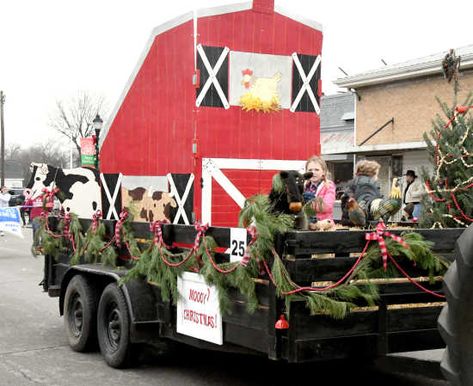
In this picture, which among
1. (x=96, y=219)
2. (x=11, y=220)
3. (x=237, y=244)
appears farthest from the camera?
(x=11, y=220)

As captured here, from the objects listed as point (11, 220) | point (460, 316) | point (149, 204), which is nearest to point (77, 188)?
point (149, 204)

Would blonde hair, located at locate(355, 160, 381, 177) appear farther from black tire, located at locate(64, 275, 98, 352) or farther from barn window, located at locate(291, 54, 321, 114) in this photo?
black tire, located at locate(64, 275, 98, 352)

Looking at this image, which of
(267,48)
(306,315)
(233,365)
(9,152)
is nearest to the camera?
(306,315)

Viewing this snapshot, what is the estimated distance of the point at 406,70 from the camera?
74.4 feet

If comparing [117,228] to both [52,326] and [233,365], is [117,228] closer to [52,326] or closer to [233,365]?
[233,365]

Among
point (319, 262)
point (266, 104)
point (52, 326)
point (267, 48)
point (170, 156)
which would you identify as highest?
point (267, 48)

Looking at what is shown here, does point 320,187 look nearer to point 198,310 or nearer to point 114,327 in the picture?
point 198,310

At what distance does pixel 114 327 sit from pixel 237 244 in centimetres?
207

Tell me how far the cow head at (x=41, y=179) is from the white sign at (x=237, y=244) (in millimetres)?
3811

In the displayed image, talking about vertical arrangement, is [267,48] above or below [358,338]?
above

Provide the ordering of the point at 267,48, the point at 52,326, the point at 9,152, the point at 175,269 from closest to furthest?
1. the point at 175,269
2. the point at 267,48
3. the point at 52,326
4. the point at 9,152

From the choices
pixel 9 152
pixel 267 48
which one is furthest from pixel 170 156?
pixel 9 152

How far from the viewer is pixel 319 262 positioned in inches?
183

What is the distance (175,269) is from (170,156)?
1.54 m
